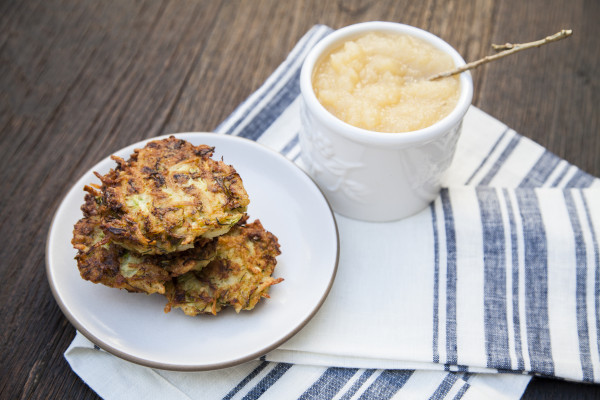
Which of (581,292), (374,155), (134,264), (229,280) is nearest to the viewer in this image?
(134,264)

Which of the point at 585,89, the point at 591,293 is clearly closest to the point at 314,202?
the point at 591,293

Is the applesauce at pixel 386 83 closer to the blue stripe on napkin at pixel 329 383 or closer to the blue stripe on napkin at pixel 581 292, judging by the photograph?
the blue stripe on napkin at pixel 581 292

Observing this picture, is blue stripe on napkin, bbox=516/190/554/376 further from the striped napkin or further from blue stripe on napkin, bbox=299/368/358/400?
blue stripe on napkin, bbox=299/368/358/400

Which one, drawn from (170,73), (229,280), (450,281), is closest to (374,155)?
(450,281)

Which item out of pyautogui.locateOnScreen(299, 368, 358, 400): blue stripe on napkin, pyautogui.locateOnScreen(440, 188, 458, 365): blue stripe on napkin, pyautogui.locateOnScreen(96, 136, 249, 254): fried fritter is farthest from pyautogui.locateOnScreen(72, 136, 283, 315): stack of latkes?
pyautogui.locateOnScreen(440, 188, 458, 365): blue stripe on napkin

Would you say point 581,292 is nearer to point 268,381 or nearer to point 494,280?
point 494,280
